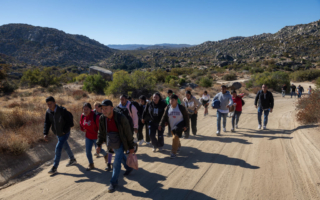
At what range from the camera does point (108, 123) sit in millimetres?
3988

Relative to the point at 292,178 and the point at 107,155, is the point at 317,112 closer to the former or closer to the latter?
the point at 292,178

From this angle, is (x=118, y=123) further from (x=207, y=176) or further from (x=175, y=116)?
(x=207, y=176)

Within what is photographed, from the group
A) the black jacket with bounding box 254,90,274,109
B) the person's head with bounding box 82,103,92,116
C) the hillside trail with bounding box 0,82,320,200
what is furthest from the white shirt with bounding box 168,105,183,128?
the black jacket with bounding box 254,90,274,109

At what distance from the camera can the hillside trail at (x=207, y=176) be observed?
157 inches

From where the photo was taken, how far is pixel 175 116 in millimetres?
5641

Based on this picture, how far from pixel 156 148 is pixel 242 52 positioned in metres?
88.3

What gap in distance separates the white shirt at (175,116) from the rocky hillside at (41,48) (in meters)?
68.7

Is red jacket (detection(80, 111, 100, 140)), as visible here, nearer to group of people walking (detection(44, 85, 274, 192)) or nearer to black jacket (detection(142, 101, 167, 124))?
group of people walking (detection(44, 85, 274, 192))

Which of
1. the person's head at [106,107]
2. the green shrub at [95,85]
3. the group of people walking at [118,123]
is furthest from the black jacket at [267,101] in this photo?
the green shrub at [95,85]

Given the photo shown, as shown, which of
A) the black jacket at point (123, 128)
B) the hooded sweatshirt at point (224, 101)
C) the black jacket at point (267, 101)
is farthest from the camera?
the black jacket at point (267, 101)

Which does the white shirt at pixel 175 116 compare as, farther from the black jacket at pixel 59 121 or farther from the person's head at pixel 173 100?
the black jacket at pixel 59 121

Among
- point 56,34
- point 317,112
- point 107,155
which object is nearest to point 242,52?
point 56,34

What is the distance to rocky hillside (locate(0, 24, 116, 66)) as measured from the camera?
212ft

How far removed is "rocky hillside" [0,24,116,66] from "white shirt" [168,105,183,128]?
225 feet
